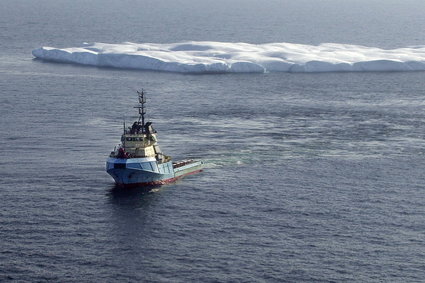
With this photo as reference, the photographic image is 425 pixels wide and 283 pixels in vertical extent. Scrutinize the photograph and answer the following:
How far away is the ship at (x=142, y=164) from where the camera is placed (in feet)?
390

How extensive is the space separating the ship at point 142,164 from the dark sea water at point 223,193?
1.96 metres

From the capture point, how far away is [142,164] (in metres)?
120

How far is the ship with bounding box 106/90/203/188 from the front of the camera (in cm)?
11888

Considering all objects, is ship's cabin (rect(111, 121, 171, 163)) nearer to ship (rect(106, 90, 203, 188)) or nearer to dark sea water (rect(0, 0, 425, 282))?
ship (rect(106, 90, 203, 188))

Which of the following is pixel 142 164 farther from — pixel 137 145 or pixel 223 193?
pixel 223 193

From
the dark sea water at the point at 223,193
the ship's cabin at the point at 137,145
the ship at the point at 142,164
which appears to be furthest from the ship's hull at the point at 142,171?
the dark sea water at the point at 223,193

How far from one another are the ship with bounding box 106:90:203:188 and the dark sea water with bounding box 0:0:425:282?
1.96 m

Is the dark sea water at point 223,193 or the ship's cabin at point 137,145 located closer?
the dark sea water at point 223,193

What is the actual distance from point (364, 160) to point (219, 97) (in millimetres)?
53445

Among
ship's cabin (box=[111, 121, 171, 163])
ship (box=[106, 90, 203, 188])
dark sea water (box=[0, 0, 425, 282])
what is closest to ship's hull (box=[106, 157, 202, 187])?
ship (box=[106, 90, 203, 188])

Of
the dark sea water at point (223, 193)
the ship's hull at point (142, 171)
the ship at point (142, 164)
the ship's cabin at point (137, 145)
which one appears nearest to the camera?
the dark sea water at point (223, 193)

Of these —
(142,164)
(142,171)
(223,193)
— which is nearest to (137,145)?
(142,164)

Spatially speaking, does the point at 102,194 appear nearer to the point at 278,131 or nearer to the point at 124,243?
the point at 124,243

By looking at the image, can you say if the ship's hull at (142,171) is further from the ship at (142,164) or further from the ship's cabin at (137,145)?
the ship's cabin at (137,145)
